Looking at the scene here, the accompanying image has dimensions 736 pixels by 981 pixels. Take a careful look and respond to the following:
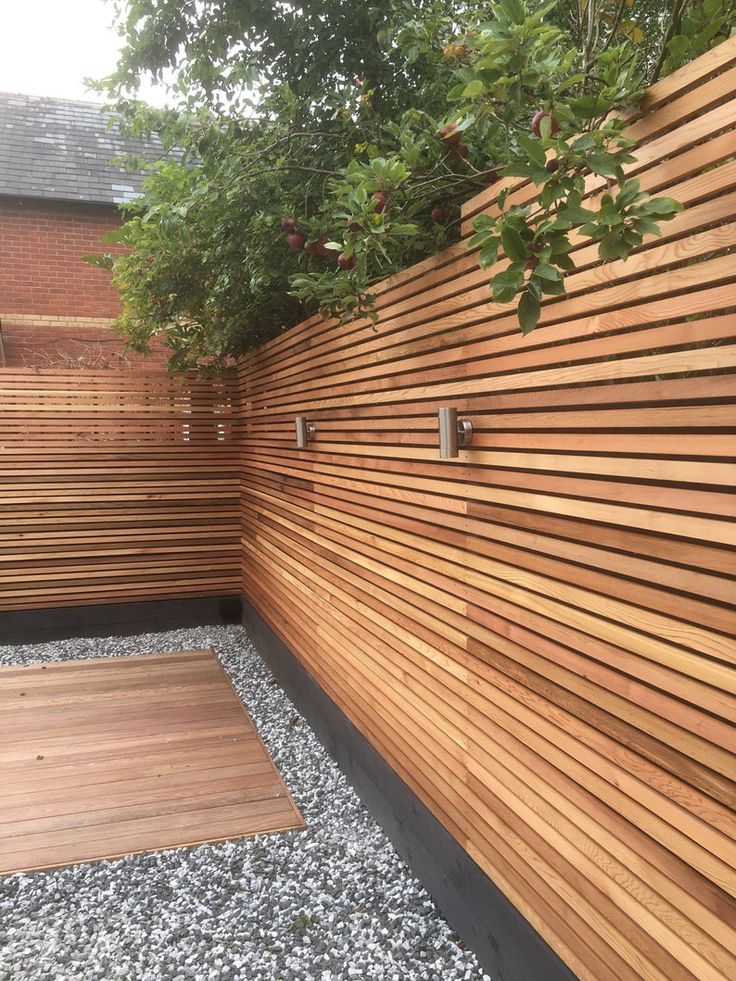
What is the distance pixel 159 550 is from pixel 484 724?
5695mm

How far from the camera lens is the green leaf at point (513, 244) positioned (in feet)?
5.27

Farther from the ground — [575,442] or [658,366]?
[658,366]

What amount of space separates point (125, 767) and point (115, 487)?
369 cm

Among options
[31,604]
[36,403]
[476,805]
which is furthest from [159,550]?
[476,805]

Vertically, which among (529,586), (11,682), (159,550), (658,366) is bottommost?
(11,682)

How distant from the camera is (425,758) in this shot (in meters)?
3.07

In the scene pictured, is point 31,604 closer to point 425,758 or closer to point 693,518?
point 425,758

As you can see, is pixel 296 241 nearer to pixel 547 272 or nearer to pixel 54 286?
pixel 547 272

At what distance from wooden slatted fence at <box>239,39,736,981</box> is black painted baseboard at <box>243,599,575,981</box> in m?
0.09

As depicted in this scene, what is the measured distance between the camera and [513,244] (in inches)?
63.7

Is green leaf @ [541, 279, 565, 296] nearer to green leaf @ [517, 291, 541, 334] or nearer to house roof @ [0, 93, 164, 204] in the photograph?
green leaf @ [517, 291, 541, 334]

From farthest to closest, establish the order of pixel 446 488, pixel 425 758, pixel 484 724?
pixel 425 758, pixel 446 488, pixel 484 724

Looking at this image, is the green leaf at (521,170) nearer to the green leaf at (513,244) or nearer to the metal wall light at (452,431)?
the green leaf at (513,244)

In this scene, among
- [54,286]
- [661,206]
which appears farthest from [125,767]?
[54,286]
